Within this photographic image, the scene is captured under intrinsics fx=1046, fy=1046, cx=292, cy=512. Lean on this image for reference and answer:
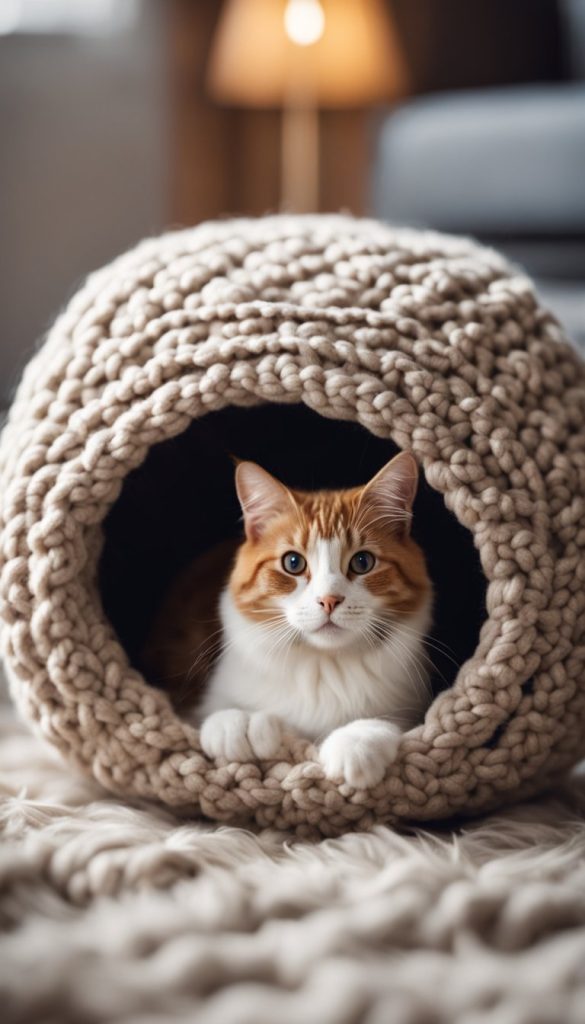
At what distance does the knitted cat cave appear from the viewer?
1109 mm

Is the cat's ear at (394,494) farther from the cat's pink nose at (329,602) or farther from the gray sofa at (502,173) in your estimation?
the gray sofa at (502,173)

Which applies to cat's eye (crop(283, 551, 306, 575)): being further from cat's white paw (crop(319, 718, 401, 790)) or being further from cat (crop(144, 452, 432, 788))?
cat's white paw (crop(319, 718, 401, 790))

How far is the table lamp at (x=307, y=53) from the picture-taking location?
3047 mm

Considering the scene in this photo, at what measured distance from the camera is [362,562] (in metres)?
1.21

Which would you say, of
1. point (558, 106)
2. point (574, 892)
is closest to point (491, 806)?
point (574, 892)

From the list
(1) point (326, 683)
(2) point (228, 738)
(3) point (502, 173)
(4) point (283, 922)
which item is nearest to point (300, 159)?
(3) point (502, 173)

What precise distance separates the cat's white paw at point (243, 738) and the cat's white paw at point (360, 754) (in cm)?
6

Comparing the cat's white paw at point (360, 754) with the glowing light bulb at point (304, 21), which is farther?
the glowing light bulb at point (304, 21)

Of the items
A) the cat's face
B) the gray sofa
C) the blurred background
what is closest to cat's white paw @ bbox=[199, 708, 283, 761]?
the cat's face

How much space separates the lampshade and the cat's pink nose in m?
2.34

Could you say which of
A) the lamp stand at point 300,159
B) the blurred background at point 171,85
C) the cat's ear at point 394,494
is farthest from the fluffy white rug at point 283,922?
the lamp stand at point 300,159

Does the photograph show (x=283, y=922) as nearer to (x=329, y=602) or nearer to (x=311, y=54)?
(x=329, y=602)

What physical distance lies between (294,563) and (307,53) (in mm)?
2355

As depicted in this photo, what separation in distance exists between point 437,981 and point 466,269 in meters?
0.80
